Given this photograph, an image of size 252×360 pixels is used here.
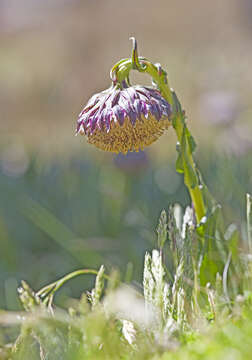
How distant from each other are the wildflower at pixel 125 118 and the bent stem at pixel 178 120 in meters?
0.02

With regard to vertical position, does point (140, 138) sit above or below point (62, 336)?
above

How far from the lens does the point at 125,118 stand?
696mm

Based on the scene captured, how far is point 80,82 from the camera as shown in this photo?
7.42 meters

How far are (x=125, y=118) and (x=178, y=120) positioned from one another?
0.10 metres

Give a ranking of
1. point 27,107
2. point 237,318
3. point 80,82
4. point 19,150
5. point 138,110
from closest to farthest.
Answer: point 237,318
point 138,110
point 19,150
point 27,107
point 80,82

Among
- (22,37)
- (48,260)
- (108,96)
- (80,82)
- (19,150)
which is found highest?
(22,37)

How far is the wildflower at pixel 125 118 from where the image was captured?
2.28 ft

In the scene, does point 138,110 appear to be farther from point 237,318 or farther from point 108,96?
point 237,318

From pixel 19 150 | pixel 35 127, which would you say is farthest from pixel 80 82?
pixel 19 150

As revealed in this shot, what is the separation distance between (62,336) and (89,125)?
280 millimetres

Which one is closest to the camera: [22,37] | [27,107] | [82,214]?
[82,214]

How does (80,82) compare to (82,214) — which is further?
(80,82)

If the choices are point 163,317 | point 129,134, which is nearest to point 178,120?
point 129,134

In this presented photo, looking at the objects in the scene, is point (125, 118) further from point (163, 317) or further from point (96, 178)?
point (96, 178)
